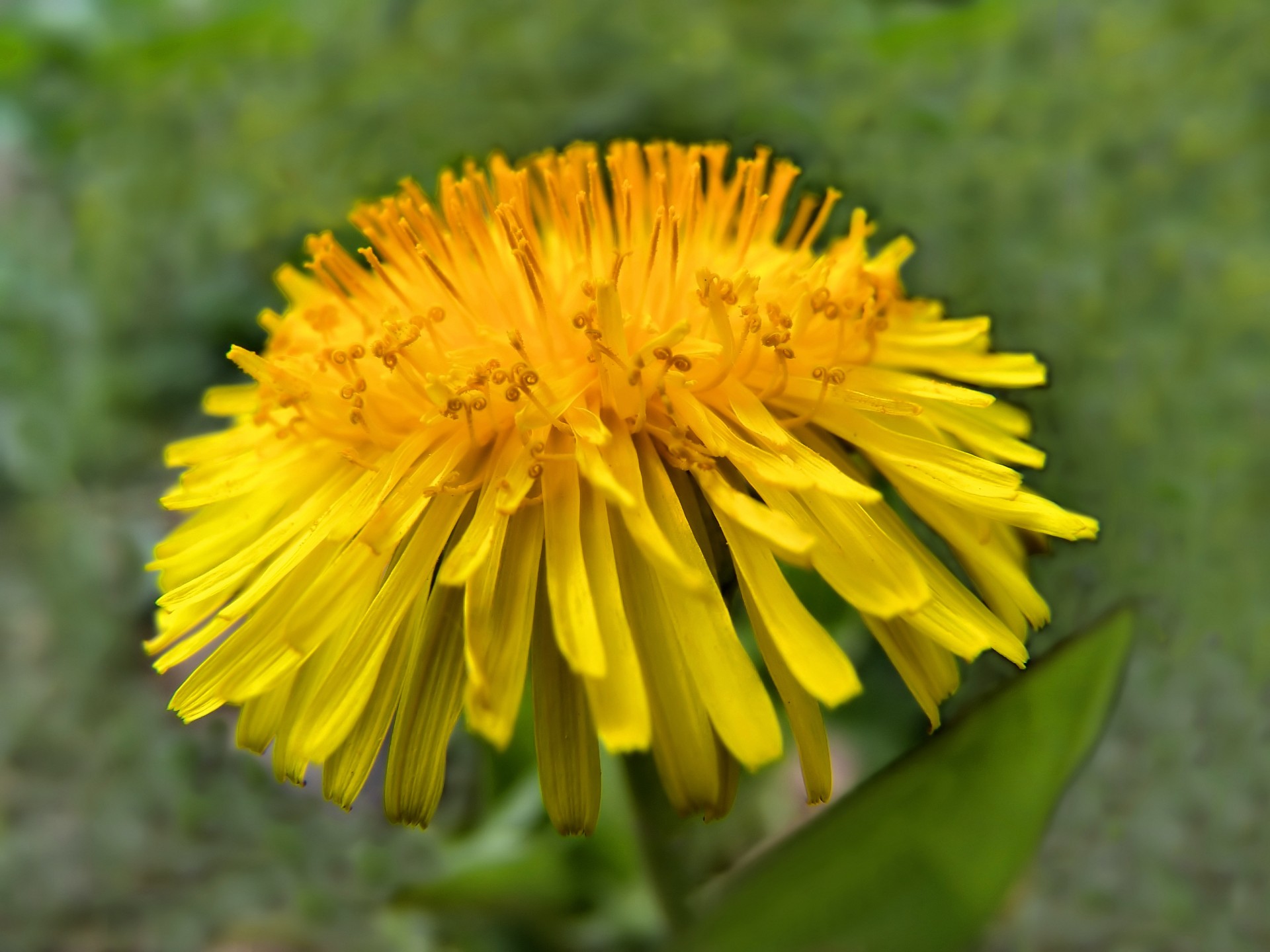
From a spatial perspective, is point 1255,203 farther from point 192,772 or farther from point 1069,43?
point 192,772

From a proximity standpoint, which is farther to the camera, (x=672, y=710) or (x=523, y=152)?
(x=523, y=152)

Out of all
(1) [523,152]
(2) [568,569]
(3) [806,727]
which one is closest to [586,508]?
(2) [568,569]

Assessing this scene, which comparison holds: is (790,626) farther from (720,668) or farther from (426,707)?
(426,707)

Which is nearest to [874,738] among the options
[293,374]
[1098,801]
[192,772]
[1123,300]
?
[1098,801]

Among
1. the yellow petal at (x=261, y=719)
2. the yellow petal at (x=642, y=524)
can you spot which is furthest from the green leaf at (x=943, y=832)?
the yellow petal at (x=261, y=719)

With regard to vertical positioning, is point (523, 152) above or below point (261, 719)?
above

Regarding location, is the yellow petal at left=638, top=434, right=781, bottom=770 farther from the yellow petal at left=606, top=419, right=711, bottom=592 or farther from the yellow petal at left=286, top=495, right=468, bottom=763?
the yellow petal at left=286, top=495, right=468, bottom=763
